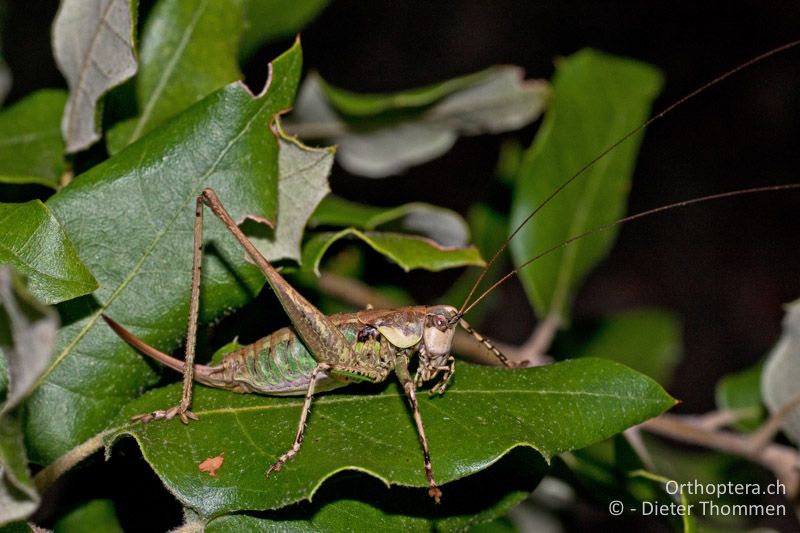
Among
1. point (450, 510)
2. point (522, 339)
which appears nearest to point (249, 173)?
point (450, 510)

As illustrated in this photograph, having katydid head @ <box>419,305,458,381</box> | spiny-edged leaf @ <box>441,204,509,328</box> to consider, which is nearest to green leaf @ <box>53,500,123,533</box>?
katydid head @ <box>419,305,458,381</box>

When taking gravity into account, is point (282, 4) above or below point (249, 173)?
above

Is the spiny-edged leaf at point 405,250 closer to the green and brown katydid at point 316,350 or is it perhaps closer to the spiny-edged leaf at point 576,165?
the green and brown katydid at point 316,350

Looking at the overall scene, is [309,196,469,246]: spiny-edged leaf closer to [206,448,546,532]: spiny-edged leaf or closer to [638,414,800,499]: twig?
[206,448,546,532]: spiny-edged leaf

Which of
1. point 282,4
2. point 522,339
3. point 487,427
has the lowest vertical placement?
point 522,339

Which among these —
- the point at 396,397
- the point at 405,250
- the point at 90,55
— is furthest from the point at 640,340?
the point at 90,55

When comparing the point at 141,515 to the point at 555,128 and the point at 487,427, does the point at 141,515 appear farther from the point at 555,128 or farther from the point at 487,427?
the point at 555,128

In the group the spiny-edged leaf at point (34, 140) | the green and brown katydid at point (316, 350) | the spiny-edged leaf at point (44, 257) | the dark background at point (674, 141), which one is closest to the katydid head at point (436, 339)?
the green and brown katydid at point (316, 350)

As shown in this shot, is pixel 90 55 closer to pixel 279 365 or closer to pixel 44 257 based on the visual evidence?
pixel 44 257
